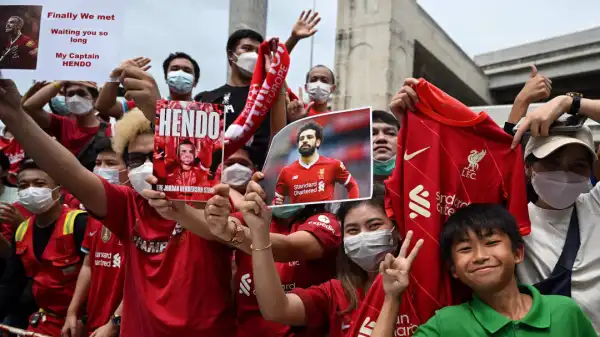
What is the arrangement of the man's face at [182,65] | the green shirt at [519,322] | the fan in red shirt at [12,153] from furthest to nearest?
the fan in red shirt at [12,153], the man's face at [182,65], the green shirt at [519,322]

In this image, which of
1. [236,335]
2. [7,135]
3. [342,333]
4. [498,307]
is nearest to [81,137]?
[7,135]

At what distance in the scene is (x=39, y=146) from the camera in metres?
2.18

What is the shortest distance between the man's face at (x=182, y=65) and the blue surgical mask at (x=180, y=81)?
4cm

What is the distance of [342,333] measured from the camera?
2383mm

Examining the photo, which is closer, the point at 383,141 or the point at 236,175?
the point at 236,175

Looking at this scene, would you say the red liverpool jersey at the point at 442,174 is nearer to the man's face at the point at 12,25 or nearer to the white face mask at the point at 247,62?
the white face mask at the point at 247,62

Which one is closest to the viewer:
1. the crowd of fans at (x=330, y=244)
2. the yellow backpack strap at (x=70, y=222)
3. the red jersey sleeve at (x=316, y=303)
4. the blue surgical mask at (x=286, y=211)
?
the crowd of fans at (x=330, y=244)

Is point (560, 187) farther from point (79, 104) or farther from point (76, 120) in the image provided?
point (76, 120)

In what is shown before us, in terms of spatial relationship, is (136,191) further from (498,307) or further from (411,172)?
(498,307)

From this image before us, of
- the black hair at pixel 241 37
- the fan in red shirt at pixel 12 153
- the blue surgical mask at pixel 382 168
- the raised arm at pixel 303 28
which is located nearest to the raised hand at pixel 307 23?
the raised arm at pixel 303 28

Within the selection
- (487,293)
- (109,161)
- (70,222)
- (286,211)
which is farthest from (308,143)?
(70,222)

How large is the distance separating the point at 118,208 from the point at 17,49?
2.53 ft

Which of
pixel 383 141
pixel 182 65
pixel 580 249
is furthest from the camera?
pixel 182 65

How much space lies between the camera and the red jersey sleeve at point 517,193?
2.23 m
